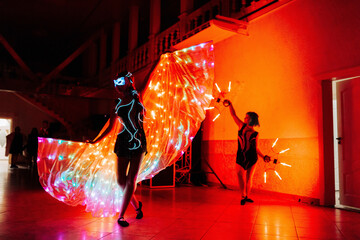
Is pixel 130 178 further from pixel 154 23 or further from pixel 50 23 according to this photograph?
pixel 50 23

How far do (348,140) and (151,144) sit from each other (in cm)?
301

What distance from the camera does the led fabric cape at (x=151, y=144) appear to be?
346 cm

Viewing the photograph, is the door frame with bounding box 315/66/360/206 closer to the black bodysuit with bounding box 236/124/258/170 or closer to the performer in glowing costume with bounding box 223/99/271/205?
the performer in glowing costume with bounding box 223/99/271/205

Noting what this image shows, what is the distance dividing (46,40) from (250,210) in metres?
14.2

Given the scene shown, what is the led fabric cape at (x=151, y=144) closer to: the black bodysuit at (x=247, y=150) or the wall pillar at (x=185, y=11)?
the black bodysuit at (x=247, y=150)

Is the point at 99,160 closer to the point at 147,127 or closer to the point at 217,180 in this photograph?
the point at 147,127

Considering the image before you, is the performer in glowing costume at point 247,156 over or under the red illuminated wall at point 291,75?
under

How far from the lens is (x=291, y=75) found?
5.35 meters

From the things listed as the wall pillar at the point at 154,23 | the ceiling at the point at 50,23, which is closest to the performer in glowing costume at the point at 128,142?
the wall pillar at the point at 154,23

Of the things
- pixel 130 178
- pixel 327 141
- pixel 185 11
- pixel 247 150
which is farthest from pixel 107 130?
pixel 185 11

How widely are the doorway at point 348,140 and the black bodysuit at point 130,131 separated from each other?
3.20 metres

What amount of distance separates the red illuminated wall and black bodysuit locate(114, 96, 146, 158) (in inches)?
118

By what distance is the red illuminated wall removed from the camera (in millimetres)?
4609

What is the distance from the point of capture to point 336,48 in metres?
4.56
